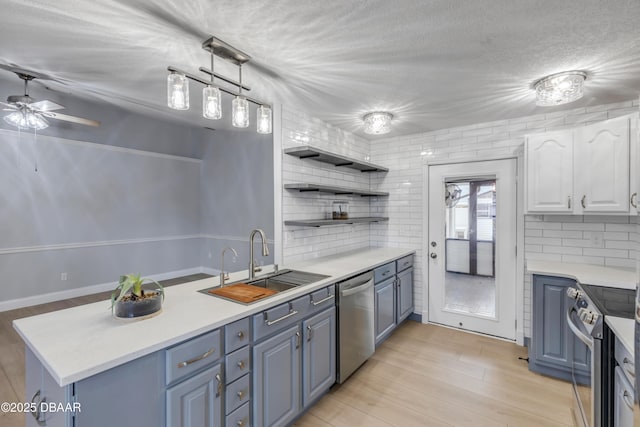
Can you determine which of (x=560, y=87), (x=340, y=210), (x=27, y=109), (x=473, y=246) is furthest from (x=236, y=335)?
(x=27, y=109)

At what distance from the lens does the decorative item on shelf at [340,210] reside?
11.0 ft

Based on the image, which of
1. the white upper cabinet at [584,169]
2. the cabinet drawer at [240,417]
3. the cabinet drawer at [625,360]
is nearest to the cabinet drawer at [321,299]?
the cabinet drawer at [240,417]

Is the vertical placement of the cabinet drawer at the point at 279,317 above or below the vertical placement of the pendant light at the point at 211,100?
below

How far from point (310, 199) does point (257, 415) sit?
78.0 inches

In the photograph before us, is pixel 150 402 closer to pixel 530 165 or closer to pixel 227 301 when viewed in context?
pixel 227 301

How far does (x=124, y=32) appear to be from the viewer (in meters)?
1.70

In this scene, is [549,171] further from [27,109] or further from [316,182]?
[27,109]

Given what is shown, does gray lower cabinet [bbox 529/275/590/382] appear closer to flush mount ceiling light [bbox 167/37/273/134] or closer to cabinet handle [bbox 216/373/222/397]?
cabinet handle [bbox 216/373/222/397]

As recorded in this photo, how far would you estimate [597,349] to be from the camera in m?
1.53

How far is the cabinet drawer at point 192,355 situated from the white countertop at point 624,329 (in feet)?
5.78

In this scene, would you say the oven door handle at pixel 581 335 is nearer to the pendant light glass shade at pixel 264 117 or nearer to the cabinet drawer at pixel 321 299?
the cabinet drawer at pixel 321 299

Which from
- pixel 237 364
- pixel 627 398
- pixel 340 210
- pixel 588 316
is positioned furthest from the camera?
pixel 340 210

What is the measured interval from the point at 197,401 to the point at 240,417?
33 cm

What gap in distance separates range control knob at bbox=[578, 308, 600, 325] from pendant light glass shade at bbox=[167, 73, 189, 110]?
256cm
